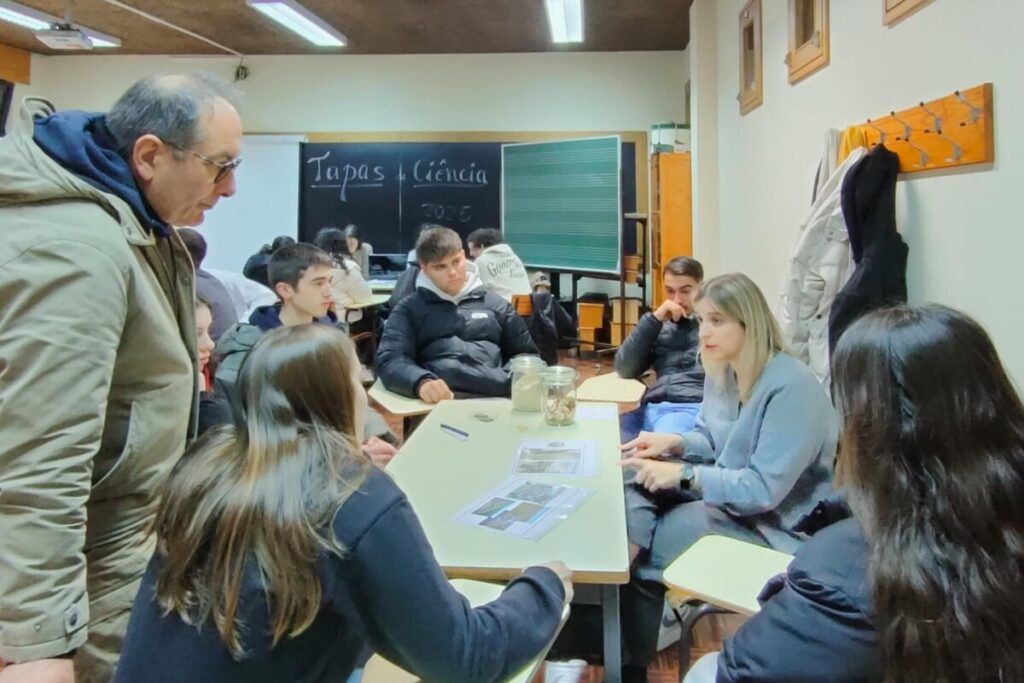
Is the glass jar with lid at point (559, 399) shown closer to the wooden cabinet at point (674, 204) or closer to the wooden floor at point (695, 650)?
the wooden floor at point (695, 650)

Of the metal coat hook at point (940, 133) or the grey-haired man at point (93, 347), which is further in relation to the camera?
the metal coat hook at point (940, 133)

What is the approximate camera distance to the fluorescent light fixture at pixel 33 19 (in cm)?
544

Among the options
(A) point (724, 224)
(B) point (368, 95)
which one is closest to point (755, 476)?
(A) point (724, 224)

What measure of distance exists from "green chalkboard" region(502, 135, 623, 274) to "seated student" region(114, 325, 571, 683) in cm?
555

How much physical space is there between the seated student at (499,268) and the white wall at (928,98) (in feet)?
6.90

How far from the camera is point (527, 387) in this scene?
97.7 inches

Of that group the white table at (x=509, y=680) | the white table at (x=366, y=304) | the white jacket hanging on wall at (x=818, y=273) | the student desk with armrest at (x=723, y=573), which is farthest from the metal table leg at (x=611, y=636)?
the white table at (x=366, y=304)

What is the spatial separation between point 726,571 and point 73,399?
1.19 meters

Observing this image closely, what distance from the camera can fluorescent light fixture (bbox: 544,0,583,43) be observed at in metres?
5.48

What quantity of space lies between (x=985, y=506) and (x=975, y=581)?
9 centimetres

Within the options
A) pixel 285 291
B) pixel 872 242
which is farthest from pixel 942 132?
pixel 285 291

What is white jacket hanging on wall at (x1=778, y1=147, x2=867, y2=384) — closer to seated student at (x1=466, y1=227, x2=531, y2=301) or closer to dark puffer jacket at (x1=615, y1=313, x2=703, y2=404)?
dark puffer jacket at (x1=615, y1=313, x2=703, y2=404)

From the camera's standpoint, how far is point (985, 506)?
2.95 ft

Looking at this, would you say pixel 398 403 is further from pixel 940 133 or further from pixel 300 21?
pixel 300 21
